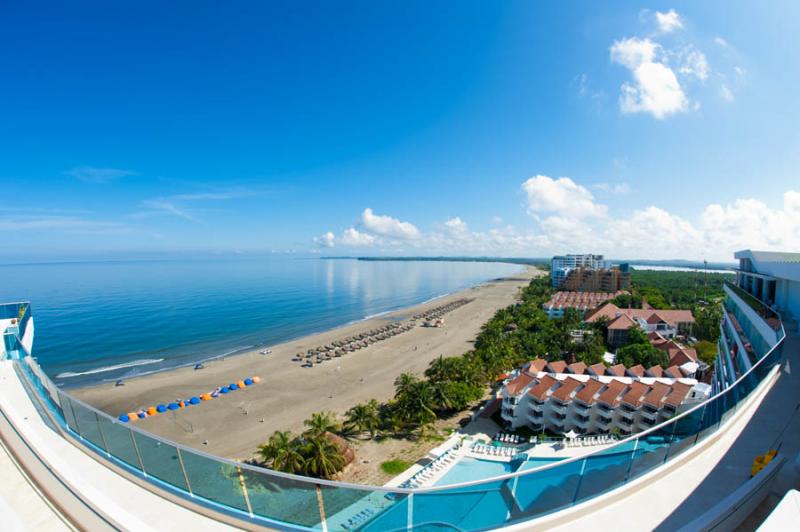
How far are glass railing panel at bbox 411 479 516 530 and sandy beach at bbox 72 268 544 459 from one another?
1967 centimetres

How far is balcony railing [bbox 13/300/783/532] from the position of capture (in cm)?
323

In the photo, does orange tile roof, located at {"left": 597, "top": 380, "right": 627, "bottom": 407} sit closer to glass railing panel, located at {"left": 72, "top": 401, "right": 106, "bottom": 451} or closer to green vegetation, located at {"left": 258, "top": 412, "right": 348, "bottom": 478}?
green vegetation, located at {"left": 258, "top": 412, "right": 348, "bottom": 478}

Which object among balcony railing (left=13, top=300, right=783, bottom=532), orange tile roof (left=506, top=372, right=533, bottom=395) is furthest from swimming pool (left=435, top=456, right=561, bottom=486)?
orange tile roof (left=506, top=372, right=533, bottom=395)

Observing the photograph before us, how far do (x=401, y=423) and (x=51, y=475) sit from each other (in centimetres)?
1894

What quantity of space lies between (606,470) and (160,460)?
5153 millimetres

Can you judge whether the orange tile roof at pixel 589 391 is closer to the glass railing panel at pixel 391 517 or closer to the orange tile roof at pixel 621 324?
the glass railing panel at pixel 391 517

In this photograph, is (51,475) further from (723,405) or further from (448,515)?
(723,405)

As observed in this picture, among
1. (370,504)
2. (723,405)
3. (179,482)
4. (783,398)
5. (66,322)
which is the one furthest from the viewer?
(66,322)

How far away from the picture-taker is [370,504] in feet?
Result: 10.5

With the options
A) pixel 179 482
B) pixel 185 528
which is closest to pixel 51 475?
pixel 179 482

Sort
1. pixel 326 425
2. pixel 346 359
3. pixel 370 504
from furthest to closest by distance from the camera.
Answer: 1. pixel 346 359
2. pixel 326 425
3. pixel 370 504

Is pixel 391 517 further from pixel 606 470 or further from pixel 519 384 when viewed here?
pixel 519 384

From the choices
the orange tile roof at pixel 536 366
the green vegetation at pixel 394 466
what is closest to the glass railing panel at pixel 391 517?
the green vegetation at pixel 394 466

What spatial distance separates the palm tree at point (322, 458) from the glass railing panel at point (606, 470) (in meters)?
15.4
